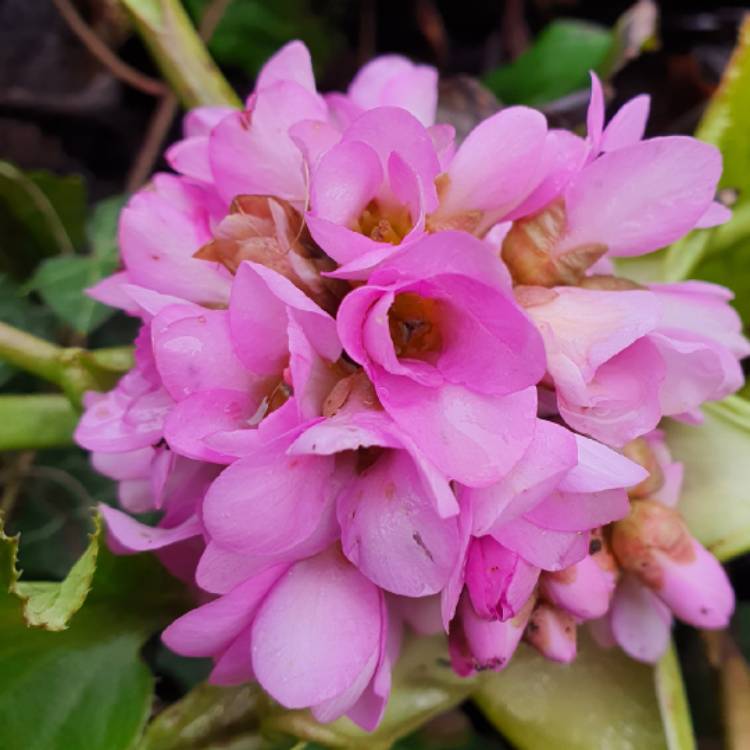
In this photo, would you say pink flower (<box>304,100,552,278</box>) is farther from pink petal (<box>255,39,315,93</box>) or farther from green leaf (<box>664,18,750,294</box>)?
green leaf (<box>664,18,750,294</box>)

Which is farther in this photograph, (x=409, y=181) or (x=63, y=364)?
(x=63, y=364)

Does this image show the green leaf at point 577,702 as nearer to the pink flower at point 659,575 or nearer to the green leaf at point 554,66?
the pink flower at point 659,575

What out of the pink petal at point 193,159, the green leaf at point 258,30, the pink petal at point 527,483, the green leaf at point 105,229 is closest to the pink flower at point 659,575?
the pink petal at point 527,483

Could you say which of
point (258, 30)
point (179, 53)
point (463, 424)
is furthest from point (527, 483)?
point (258, 30)

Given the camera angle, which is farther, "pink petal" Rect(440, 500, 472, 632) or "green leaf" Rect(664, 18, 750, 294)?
"green leaf" Rect(664, 18, 750, 294)

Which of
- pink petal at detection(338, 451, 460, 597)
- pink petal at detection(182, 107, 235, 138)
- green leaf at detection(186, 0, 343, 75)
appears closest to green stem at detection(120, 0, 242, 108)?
pink petal at detection(182, 107, 235, 138)

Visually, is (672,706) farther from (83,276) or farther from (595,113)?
(83,276)
